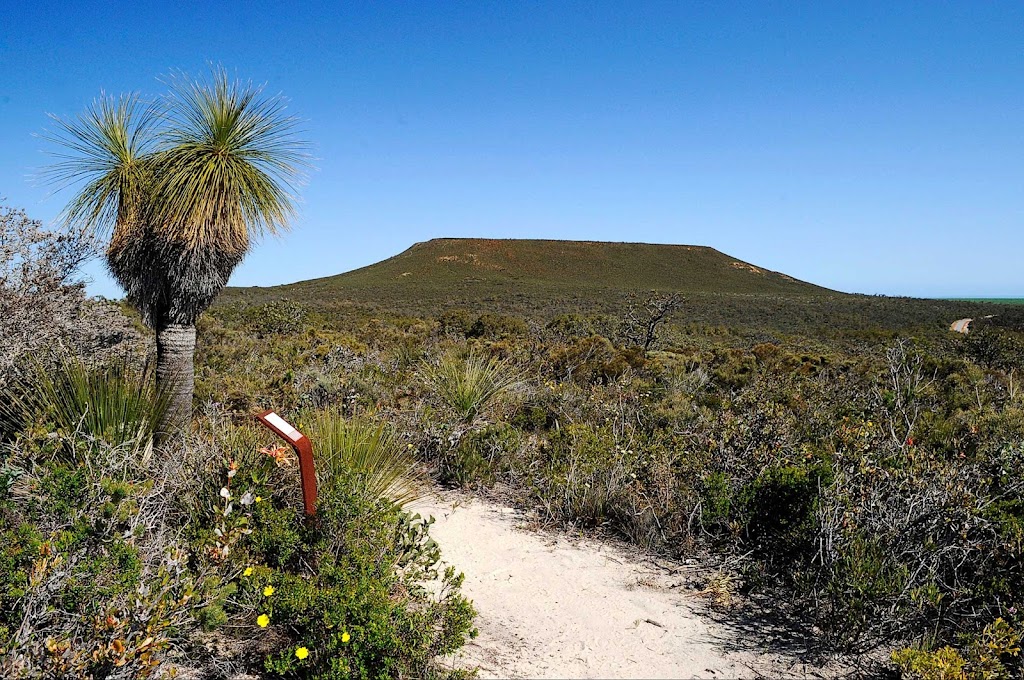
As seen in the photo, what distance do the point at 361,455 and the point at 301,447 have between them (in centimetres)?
112

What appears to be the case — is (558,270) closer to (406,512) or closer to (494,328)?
(494,328)

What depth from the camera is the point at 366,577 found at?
10.6 ft

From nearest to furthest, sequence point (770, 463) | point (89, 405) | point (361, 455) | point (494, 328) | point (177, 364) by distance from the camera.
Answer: point (89, 405)
point (361, 455)
point (770, 463)
point (177, 364)
point (494, 328)

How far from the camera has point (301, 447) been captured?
3.56 meters

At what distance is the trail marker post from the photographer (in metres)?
3.50

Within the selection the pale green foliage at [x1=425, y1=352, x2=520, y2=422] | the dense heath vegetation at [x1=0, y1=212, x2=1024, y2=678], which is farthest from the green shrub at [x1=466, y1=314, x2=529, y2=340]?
the dense heath vegetation at [x1=0, y1=212, x2=1024, y2=678]

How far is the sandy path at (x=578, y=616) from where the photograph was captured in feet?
11.2

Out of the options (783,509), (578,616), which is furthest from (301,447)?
(783,509)

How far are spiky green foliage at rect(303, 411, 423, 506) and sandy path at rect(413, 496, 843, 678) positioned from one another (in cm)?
61

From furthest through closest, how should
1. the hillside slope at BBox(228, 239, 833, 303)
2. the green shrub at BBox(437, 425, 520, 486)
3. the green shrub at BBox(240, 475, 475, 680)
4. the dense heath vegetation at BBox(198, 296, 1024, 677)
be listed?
the hillside slope at BBox(228, 239, 833, 303)
the green shrub at BBox(437, 425, 520, 486)
the dense heath vegetation at BBox(198, 296, 1024, 677)
the green shrub at BBox(240, 475, 475, 680)

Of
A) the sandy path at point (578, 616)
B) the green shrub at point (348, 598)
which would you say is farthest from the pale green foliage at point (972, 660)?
the green shrub at point (348, 598)

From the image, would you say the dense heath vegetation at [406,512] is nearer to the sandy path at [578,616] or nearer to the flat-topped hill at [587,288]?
the sandy path at [578,616]

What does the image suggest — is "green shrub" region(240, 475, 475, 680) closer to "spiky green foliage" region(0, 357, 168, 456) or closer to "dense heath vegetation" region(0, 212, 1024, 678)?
"dense heath vegetation" region(0, 212, 1024, 678)

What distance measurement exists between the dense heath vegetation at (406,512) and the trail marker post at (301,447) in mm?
131
